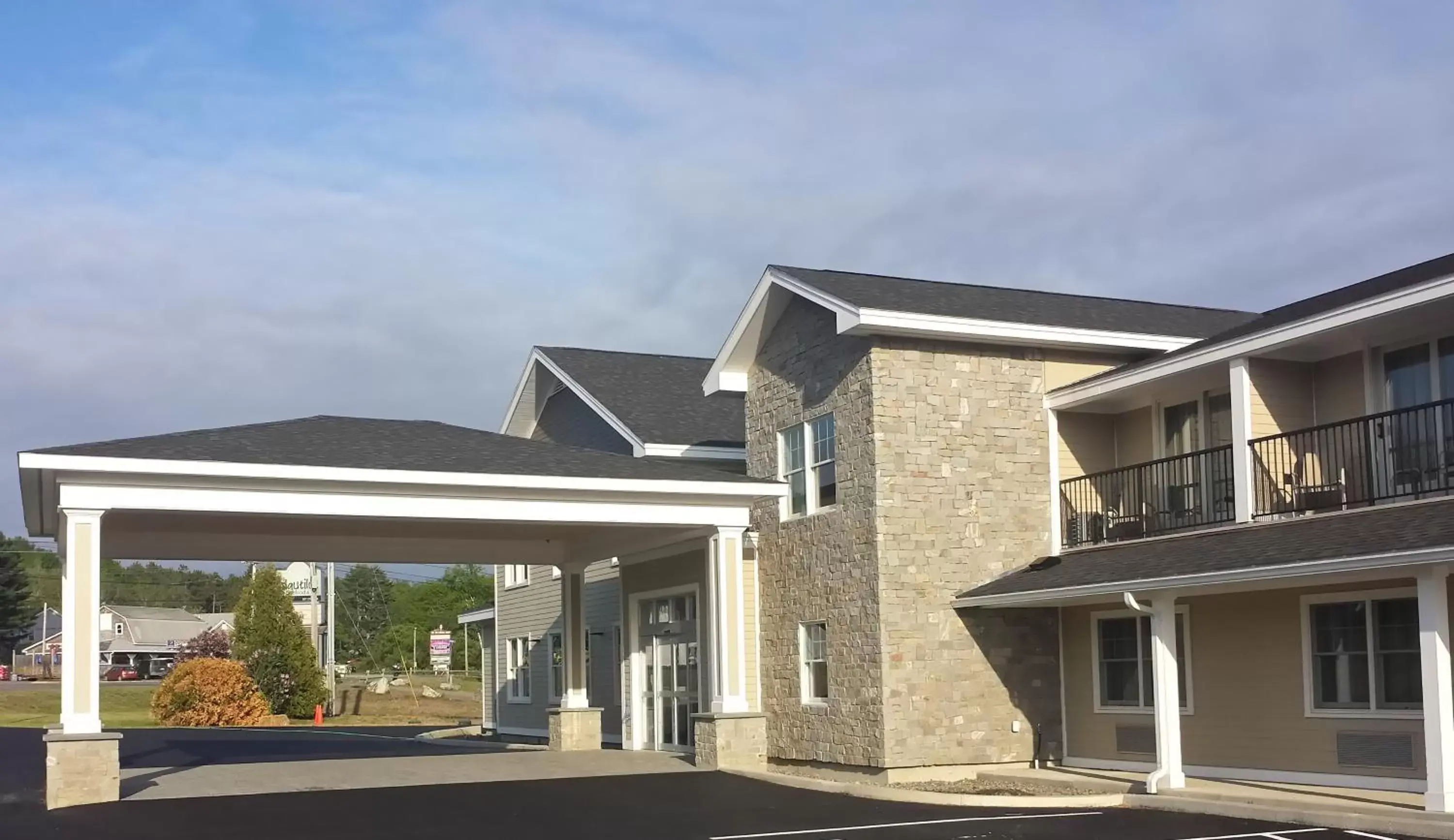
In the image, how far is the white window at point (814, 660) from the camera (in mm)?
20391

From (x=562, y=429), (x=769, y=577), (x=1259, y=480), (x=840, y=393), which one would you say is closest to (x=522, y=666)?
(x=562, y=429)

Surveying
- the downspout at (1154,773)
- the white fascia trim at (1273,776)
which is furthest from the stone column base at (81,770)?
the white fascia trim at (1273,776)

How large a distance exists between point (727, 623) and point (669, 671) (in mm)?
4463

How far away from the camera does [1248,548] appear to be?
15.6 meters

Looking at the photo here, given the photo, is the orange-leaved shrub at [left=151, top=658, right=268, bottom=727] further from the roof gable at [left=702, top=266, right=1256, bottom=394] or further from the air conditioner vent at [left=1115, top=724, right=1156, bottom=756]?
the air conditioner vent at [left=1115, top=724, right=1156, bottom=756]

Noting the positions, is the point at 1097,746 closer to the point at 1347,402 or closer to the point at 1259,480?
the point at 1259,480

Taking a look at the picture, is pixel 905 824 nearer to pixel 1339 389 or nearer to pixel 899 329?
pixel 899 329

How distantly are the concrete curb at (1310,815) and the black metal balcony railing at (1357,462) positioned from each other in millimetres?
3766

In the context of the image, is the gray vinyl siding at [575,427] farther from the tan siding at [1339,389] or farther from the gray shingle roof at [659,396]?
the tan siding at [1339,389]

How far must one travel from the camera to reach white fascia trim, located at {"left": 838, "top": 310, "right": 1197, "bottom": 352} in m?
18.9

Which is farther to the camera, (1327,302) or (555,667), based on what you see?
(555,667)

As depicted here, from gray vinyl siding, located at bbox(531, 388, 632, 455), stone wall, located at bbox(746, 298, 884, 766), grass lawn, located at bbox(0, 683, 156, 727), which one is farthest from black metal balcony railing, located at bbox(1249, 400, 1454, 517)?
grass lawn, located at bbox(0, 683, 156, 727)

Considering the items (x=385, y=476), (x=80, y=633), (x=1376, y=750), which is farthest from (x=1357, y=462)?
(x=80, y=633)

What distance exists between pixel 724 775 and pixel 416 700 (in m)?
36.0
